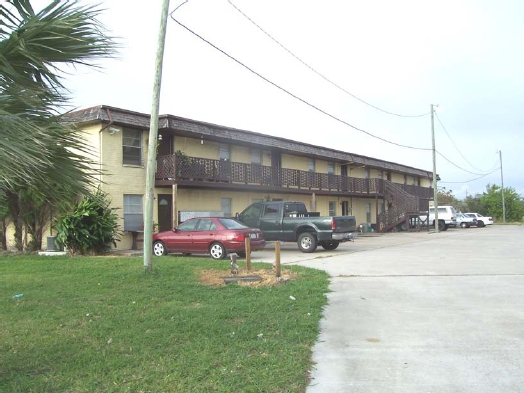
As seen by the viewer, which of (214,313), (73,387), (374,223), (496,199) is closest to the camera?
(73,387)

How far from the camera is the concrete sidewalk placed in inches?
175

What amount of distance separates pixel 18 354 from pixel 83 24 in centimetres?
359

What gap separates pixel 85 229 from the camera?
15.1 meters

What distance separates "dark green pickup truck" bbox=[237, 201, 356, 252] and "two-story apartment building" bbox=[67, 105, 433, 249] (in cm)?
311

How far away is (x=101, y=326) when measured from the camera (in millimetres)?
6152

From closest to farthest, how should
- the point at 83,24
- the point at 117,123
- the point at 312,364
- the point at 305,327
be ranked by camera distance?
the point at 83,24
the point at 312,364
the point at 305,327
the point at 117,123

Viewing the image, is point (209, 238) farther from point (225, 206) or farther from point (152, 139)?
point (225, 206)

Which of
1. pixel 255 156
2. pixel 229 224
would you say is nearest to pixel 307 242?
pixel 229 224

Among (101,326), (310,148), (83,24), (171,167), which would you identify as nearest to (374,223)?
(310,148)

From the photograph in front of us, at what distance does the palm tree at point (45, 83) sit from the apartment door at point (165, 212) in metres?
15.6

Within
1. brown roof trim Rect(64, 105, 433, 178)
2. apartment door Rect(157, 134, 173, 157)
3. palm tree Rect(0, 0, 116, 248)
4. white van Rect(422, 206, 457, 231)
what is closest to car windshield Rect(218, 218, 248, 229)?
brown roof trim Rect(64, 105, 433, 178)

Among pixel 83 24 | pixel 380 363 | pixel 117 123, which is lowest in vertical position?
pixel 380 363

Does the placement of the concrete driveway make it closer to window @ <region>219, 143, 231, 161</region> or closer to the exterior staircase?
window @ <region>219, 143, 231, 161</region>

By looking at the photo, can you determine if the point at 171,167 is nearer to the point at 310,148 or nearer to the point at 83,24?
the point at 310,148
